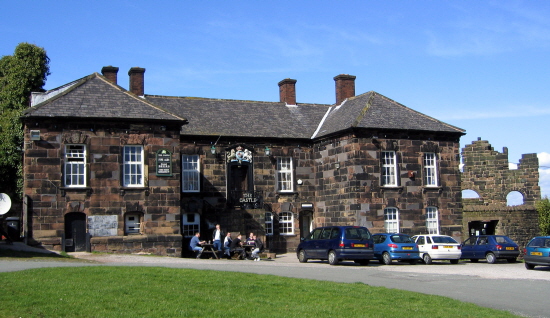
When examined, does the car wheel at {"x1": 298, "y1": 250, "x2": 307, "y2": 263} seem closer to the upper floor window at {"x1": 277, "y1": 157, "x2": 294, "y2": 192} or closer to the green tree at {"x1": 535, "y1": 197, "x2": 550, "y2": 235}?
the upper floor window at {"x1": 277, "y1": 157, "x2": 294, "y2": 192}

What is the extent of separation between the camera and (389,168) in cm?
3291

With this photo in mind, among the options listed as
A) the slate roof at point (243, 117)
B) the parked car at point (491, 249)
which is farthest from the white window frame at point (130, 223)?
the parked car at point (491, 249)

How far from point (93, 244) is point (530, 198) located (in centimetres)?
3017

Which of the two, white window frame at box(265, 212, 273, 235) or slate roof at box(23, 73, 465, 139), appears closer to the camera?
slate roof at box(23, 73, 465, 139)

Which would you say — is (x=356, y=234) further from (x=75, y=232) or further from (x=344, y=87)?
(x=344, y=87)

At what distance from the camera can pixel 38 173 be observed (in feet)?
90.4

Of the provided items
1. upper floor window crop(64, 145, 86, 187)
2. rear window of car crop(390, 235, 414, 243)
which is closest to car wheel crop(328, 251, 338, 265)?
rear window of car crop(390, 235, 414, 243)

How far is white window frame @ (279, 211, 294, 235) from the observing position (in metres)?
35.0

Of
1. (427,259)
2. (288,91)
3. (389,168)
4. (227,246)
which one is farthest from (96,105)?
(427,259)

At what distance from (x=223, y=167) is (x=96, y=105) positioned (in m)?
7.95

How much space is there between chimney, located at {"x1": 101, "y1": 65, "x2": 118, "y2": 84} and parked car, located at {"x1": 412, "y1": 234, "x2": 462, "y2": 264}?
18450 millimetres

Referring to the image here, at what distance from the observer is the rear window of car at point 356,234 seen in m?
24.6

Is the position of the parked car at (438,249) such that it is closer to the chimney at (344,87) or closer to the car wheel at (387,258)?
the car wheel at (387,258)

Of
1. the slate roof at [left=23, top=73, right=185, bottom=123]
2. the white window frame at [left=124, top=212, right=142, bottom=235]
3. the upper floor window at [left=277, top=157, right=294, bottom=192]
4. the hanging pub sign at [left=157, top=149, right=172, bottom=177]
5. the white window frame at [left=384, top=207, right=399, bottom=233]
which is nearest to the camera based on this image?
the slate roof at [left=23, top=73, right=185, bottom=123]
